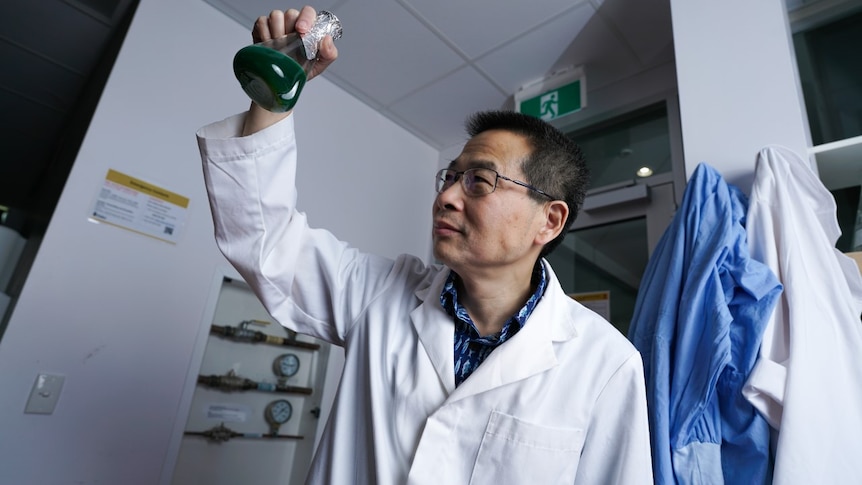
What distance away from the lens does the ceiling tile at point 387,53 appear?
1849 mm

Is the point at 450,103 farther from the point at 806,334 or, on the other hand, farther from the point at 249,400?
the point at 806,334

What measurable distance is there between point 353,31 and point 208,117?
0.68m

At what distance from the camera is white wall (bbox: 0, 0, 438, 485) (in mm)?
1312

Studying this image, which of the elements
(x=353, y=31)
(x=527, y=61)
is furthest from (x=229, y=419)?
(x=527, y=61)

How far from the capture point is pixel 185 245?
5.43ft

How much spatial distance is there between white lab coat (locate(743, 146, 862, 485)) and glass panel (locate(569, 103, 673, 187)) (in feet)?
3.28

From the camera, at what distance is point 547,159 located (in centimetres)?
96

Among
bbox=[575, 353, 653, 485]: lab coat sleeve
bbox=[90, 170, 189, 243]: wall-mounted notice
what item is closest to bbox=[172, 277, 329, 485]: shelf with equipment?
bbox=[90, 170, 189, 243]: wall-mounted notice

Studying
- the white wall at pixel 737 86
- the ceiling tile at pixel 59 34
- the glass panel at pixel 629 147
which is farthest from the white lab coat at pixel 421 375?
the ceiling tile at pixel 59 34

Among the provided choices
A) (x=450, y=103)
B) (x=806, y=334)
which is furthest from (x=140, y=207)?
(x=806, y=334)

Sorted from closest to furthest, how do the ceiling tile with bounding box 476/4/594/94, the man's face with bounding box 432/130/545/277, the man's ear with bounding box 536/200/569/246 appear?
the man's face with bounding box 432/130/545/277, the man's ear with bounding box 536/200/569/246, the ceiling tile with bounding box 476/4/594/94

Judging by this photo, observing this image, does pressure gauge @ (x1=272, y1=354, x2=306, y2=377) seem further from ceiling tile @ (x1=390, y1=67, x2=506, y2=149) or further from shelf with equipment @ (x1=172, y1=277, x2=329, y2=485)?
ceiling tile @ (x1=390, y1=67, x2=506, y2=149)

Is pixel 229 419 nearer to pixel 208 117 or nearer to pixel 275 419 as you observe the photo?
pixel 275 419

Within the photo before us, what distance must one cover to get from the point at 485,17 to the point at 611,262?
114 centimetres
